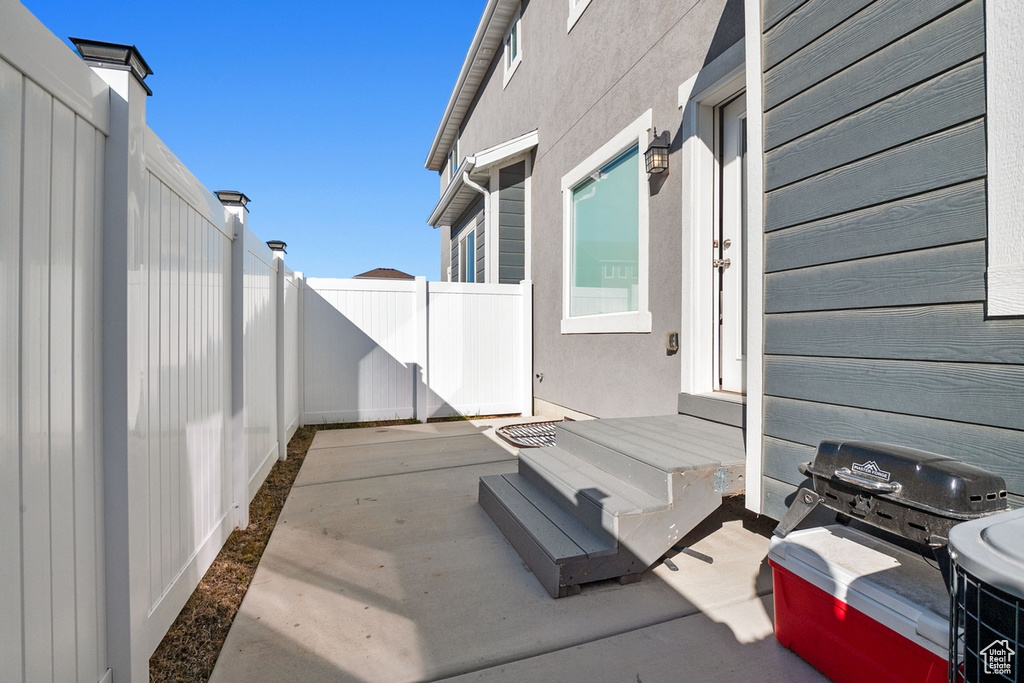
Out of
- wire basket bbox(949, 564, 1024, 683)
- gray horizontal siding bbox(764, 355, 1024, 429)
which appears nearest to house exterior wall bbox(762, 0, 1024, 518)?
gray horizontal siding bbox(764, 355, 1024, 429)

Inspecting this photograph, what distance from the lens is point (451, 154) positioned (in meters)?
11.4

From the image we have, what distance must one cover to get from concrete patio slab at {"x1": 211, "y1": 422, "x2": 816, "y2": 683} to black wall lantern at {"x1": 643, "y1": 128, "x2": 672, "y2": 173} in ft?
7.94

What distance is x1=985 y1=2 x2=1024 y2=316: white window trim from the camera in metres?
1.38

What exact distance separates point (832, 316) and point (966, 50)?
92 centimetres

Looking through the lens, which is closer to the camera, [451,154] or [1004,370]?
[1004,370]

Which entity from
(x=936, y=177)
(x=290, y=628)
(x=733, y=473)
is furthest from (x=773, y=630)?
(x=290, y=628)

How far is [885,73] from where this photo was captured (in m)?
1.77

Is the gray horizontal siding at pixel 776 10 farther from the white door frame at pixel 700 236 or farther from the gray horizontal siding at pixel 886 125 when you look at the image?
the white door frame at pixel 700 236

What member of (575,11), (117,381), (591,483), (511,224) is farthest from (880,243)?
(511,224)

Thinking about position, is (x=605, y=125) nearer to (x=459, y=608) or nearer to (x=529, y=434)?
Result: (x=529, y=434)

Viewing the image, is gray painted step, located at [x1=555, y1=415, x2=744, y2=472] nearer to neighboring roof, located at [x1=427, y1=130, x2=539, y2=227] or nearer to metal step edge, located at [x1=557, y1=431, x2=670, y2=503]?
metal step edge, located at [x1=557, y1=431, x2=670, y2=503]

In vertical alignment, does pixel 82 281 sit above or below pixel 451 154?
below

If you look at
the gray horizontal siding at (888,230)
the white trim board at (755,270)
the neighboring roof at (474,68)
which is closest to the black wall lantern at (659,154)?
the white trim board at (755,270)

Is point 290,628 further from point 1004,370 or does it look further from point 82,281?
point 1004,370
